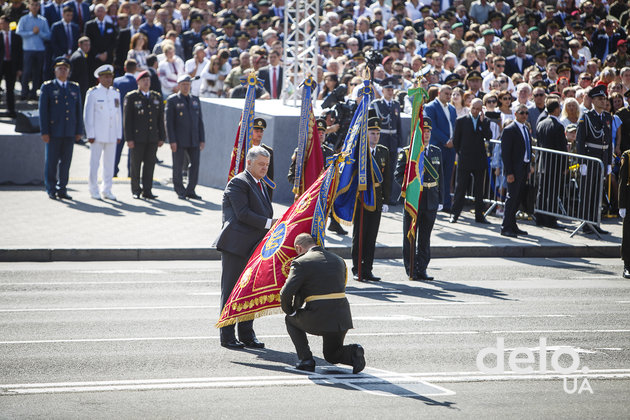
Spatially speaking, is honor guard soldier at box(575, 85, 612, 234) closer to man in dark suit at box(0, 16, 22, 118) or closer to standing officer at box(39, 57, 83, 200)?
standing officer at box(39, 57, 83, 200)

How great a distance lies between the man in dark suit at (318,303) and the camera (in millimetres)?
9727

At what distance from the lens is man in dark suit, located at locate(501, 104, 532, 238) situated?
58.3ft

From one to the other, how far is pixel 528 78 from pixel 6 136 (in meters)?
12.4

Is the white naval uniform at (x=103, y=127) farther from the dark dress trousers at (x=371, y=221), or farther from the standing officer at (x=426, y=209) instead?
the standing officer at (x=426, y=209)

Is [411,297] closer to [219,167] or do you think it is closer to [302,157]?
[302,157]

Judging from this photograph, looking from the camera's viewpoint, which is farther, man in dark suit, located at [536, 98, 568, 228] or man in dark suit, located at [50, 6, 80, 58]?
man in dark suit, located at [50, 6, 80, 58]

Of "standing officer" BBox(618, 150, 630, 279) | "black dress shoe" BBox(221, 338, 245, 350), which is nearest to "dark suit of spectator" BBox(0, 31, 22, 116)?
"standing officer" BBox(618, 150, 630, 279)

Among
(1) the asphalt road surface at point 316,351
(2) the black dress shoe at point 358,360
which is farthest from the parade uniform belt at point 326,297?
(1) the asphalt road surface at point 316,351

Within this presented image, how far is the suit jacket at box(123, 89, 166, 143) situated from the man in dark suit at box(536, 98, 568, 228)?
759cm

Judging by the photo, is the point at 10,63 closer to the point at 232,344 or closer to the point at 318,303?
the point at 232,344

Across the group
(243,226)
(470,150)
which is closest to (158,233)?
(470,150)

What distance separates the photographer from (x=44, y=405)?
868 cm

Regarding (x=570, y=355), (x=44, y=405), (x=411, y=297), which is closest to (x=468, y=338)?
(x=570, y=355)

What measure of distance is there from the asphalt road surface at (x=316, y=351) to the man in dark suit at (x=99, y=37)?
35.0ft
